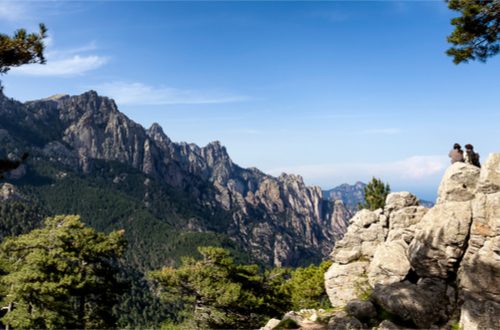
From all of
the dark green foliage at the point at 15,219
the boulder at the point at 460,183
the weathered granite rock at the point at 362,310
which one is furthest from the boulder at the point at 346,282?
the dark green foliage at the point at 15,219

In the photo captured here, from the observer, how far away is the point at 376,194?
51188 millimetres

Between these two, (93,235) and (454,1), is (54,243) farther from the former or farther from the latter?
(454,1)

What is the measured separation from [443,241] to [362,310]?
5814mm

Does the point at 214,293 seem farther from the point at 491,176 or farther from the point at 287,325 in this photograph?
the point at 491,176

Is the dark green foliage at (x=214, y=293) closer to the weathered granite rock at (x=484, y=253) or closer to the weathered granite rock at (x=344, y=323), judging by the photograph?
the weathered granite rock at (x=344, y=323)

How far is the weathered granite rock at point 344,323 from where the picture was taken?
18938 millimetres

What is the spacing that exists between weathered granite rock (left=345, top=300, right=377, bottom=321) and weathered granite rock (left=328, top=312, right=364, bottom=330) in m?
0.44

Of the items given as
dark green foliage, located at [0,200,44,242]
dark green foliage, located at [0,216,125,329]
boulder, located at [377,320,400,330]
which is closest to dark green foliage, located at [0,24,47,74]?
dark green foliage, located at [0,216,125,329]

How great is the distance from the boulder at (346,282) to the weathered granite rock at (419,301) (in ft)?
24.2

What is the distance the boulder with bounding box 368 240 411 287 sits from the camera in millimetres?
22703

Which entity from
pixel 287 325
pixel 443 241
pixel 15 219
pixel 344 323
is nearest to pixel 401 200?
pixel 443 241

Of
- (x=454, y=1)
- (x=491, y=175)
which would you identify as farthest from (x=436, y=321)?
(x=454, y=1)

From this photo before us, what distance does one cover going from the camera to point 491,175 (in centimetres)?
1894

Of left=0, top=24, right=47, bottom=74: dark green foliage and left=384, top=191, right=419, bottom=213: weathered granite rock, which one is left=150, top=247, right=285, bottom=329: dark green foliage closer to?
left=384, top=191, right=419, bottom=213: weathered granite rock
